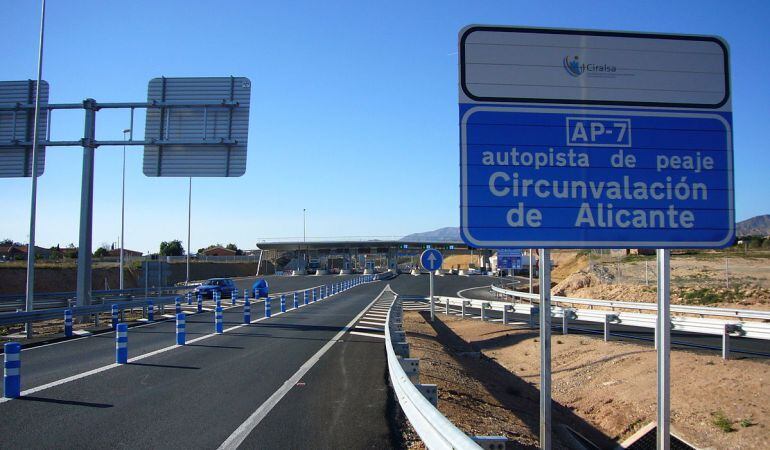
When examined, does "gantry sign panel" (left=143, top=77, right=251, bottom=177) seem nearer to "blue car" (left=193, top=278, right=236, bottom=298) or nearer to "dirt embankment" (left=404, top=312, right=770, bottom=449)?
"dirt embankment" (left=404, top=312, right=770, bottom=449)

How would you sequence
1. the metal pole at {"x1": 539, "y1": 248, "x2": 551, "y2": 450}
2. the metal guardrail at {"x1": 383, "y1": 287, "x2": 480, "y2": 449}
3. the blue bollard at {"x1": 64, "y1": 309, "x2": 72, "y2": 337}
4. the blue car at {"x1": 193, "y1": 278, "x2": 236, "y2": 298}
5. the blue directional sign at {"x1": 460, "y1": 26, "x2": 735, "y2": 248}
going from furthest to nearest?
the blue car at {"x1": 193, "y1": 278, "x2": 236, "y2": 298}, the blue bollard at {"x1": 64, "y1": 309, "x2": 72, "y2": 337}, the blue directional sign at {"x1": 460, "y1": 26, "x2": 735, "y2": 248}, the metal pole at {"x1": 539, "y1": 248, "x2": 551, "y2": 450}, the metal guardrail at {"x1": 383, "y1": 287, "x2": 480, "y2": 449}

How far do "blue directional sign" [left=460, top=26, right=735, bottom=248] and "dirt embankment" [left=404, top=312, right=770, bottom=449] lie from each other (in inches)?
172

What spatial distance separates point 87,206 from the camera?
904 inches

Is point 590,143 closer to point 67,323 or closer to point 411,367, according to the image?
point 411,367

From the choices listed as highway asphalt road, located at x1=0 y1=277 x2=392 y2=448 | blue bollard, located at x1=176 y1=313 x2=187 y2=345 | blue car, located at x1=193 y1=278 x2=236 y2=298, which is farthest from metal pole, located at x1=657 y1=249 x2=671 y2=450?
blue car, located at x1=193 y1=278 x2=236 y2=298

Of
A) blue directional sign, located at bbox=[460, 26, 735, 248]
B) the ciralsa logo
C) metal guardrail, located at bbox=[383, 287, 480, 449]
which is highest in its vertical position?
the ciralsa logo

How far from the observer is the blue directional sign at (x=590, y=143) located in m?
4.13

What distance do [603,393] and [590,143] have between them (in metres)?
9.02

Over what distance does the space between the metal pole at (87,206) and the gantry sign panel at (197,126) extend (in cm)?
202

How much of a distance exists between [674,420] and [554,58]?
292 inches

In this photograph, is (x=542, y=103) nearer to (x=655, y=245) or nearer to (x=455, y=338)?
(x=655, y=245)

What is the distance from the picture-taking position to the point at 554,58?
423 centimetres

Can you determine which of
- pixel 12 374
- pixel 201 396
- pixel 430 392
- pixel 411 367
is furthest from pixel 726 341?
pixel 12 374

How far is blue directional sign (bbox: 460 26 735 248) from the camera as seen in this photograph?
4.13 m
